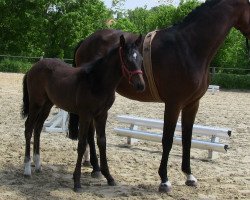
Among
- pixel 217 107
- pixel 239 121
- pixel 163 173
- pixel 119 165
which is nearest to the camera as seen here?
pixel 163 173

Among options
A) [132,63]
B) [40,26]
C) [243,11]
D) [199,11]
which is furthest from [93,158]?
[40,26]

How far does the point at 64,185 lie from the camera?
16.8ft

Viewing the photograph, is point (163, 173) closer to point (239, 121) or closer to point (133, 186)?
point (133, 186)

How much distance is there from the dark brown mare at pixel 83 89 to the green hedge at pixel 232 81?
69.7 ft

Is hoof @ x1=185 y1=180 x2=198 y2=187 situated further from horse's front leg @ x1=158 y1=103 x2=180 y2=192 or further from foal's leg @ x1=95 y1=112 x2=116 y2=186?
foal's leg @ x1=95 y1=112 x2=116 y2=186

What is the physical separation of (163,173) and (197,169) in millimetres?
1220

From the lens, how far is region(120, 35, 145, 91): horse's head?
14.7ft

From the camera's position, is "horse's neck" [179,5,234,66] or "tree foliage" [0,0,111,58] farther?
"tree foliage" [0,0,111,58]

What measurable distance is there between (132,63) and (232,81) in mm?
22069

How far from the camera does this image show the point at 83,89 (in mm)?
4930

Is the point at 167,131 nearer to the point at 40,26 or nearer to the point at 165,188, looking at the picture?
the point at 165,188

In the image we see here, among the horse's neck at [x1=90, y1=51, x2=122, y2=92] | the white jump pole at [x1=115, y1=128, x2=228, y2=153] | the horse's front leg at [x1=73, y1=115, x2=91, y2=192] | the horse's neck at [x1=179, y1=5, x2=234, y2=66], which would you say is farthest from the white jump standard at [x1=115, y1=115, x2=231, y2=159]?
the horse's neck at [x1=90, y1=51, x2=122, y2=92]

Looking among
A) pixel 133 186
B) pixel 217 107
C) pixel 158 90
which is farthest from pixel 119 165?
pixel 217 107

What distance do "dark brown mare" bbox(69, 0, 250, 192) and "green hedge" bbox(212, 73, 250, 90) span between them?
2083cm
